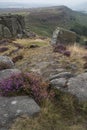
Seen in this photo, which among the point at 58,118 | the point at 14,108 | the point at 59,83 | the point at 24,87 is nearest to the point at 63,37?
the point at 59,83

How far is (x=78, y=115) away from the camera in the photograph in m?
10.5

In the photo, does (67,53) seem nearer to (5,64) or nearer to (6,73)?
(5,64)

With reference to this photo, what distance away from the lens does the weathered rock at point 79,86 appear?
11.1 m

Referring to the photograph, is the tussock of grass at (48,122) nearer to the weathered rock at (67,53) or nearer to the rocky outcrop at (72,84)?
the rocky outcrop at (72,84)


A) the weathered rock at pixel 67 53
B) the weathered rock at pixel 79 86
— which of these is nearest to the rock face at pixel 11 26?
the weathered rock at pixel 67 53

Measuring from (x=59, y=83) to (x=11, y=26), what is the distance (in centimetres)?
3005

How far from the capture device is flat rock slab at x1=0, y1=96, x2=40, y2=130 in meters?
9.32

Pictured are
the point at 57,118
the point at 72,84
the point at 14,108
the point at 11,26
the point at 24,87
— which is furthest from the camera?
the point at 11,26

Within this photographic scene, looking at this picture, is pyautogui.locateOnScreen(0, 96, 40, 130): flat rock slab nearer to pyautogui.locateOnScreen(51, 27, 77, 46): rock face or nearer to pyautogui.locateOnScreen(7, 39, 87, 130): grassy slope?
pyautogui.locateOnScreen(7, 39, 87, 130): grassy slope

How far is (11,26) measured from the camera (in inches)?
1606

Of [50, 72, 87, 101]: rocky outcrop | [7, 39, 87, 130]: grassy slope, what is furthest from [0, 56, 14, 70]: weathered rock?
[7, 39, 87, 130]: grassy slope

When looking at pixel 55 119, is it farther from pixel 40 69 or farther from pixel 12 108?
pixel 40 69

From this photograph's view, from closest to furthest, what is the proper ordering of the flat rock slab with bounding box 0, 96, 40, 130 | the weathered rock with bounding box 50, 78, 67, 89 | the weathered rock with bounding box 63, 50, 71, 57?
the flat rock slab with bounding box 0, 96, 40, 130, the weathered rock with bounding box 50, 78, 67, 89, the weathered rock with bounding box 63, 50, 71, 57

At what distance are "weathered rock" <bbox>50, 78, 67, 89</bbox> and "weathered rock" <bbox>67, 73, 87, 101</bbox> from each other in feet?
0.74
